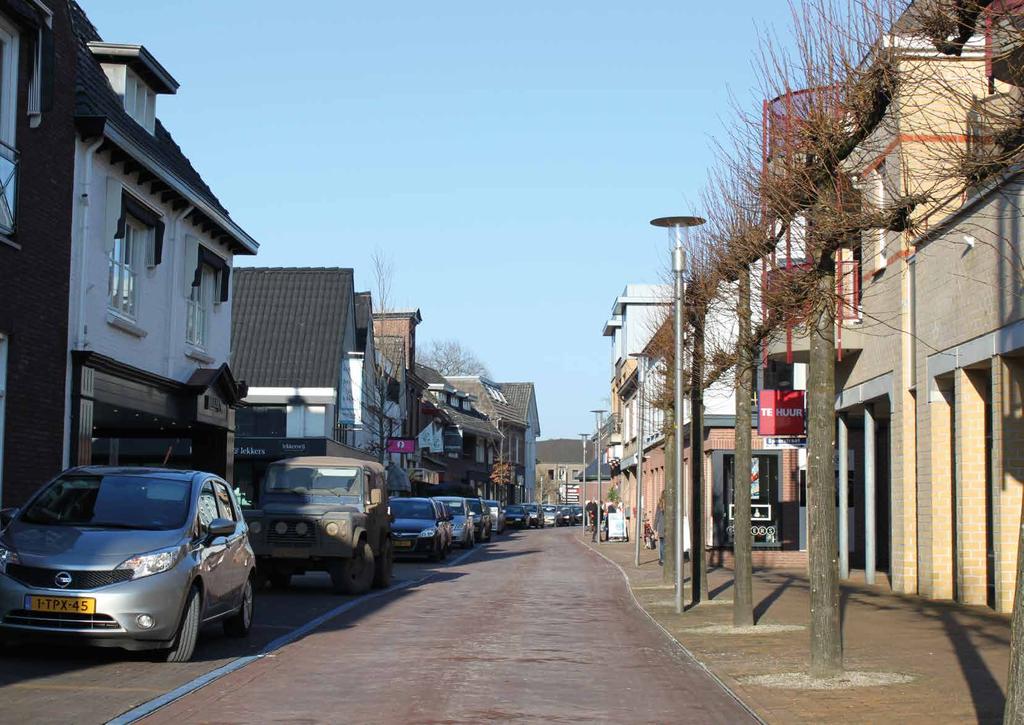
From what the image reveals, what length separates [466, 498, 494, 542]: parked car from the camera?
48.8 m

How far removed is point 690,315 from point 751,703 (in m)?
11.6

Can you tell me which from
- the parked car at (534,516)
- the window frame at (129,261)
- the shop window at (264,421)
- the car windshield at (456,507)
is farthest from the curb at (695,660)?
the parked car at (534,516)

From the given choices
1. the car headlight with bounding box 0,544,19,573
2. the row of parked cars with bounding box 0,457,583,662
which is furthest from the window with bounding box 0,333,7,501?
the car headlight with bounding box 0,544,19,573

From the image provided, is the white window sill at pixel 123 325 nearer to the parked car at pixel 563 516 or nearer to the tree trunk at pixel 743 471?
the tree trunk at pixel 743 471

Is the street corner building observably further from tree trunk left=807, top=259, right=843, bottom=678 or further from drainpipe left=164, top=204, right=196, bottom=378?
tree trunk left=807, top=259, right=843, bottom=678

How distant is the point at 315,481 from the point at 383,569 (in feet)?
6.59

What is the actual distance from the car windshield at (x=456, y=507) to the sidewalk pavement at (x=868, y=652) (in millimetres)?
19986

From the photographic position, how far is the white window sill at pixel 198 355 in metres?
25.3

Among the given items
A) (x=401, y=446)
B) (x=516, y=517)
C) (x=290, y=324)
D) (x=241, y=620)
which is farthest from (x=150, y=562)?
(x=516, y=517)

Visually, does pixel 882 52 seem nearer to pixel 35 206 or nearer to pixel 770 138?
pixel 770 138

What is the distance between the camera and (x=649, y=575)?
28.8 metres

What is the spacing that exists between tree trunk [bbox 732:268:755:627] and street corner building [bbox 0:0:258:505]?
9546 mm

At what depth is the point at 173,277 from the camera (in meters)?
24.4

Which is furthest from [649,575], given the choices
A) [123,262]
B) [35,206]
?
[35,206]
